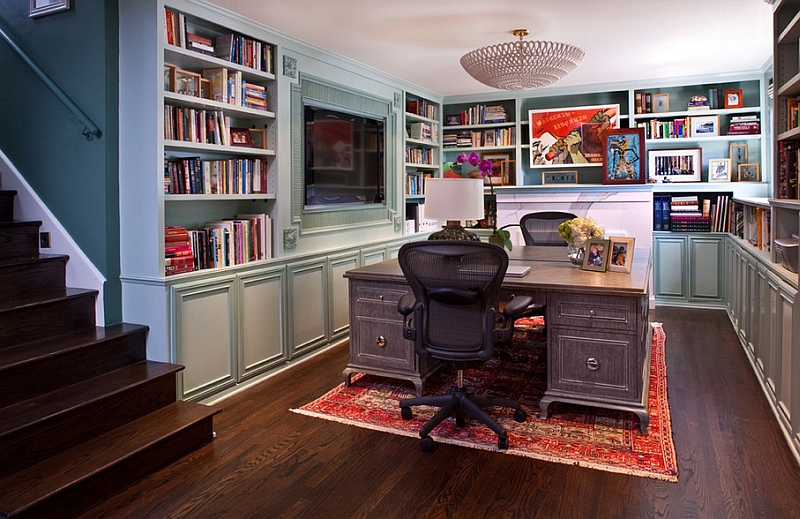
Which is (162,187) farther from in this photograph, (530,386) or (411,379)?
(530,386)

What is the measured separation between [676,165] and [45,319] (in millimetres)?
5959

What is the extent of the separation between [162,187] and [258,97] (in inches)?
43.0

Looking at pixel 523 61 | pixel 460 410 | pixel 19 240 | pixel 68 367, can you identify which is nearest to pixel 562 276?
pixel 460 410

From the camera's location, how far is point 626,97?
6.68 meters

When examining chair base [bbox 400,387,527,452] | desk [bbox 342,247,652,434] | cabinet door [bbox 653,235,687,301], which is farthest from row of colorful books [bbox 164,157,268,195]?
cabinet door [bbox 653,235,687,301]

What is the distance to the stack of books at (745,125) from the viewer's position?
237 inches

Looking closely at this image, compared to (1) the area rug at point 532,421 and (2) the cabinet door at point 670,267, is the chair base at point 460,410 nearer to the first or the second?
(1) the area rug at point 532,421

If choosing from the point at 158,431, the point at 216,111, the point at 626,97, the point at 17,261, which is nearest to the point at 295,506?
the point at 158,431

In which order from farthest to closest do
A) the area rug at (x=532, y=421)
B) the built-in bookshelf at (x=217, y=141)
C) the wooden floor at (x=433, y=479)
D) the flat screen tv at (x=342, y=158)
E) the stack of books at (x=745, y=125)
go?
the stack of books at (x=745, y=125) → the flat screen tv at (x=342, y=158) → the built-in bookshelf at (x=217, y=141) → the area rug at (x=532, y=421) → the wooden floor at (x=433, y=479)

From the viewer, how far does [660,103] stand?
6.39 meters

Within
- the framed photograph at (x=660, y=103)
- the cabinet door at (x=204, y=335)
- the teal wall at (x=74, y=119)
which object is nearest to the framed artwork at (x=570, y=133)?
the framed photograph at (x=660, y=103)

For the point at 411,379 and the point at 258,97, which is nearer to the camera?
the point at 411,379

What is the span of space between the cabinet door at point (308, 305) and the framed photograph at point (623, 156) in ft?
11.3

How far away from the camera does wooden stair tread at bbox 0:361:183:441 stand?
8.17 feet
